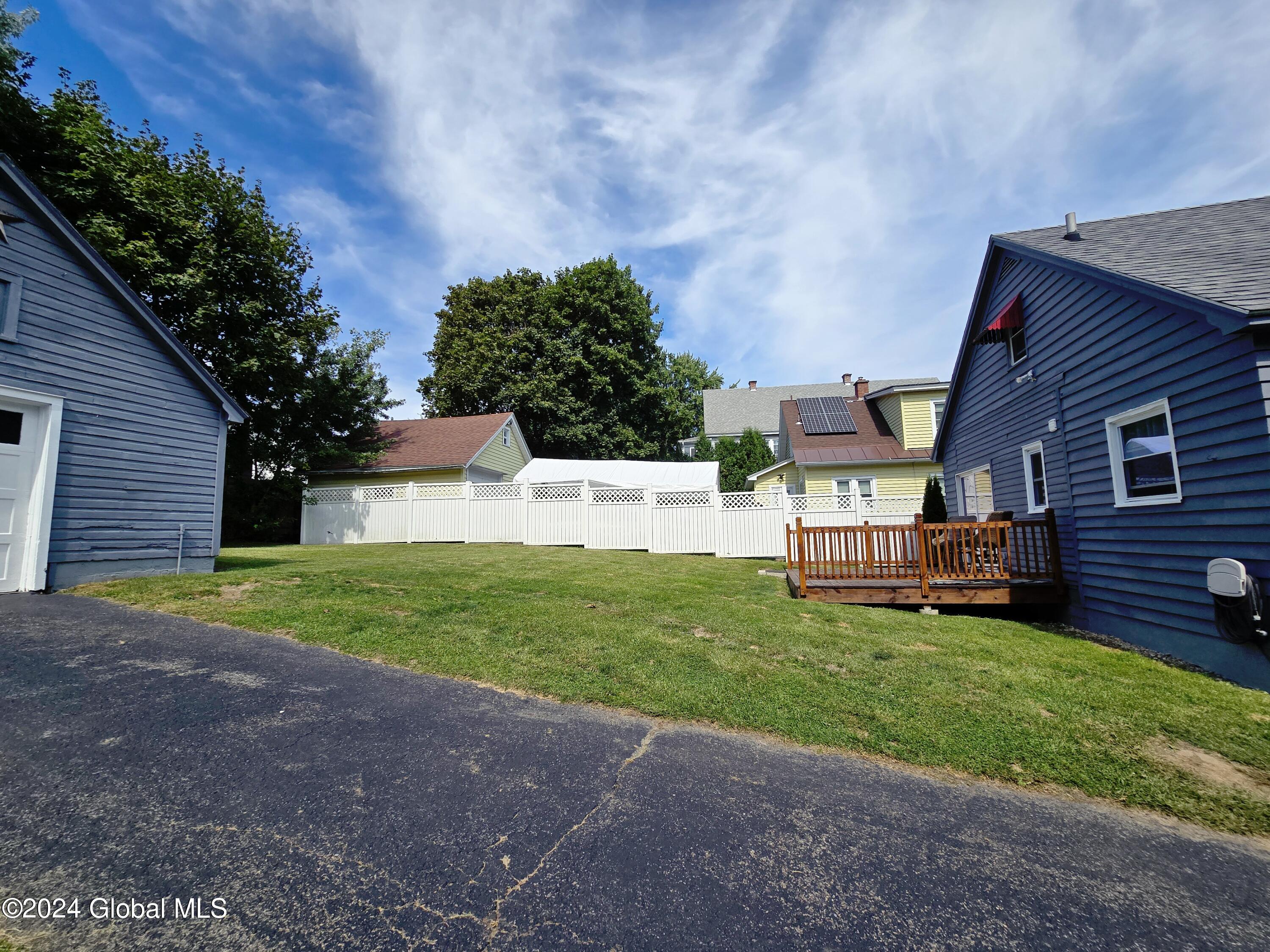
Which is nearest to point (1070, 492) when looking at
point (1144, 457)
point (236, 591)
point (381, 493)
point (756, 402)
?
point (1144, 457)

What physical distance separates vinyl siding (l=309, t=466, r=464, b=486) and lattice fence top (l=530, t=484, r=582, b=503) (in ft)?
14.9

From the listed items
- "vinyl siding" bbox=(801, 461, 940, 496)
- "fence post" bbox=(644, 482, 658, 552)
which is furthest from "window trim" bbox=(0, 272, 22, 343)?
"vinyl siding" bbox=(801, 461, 940, 496)

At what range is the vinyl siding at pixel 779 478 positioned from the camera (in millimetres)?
22484

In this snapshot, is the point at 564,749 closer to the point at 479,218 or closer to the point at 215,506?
the point at 215,506

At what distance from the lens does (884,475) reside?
19.5 m

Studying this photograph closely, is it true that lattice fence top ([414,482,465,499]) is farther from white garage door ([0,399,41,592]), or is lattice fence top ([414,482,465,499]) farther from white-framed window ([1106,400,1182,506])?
white-framed window ([1106,400,1182,506])

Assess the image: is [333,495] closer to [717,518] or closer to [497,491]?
[497,491]

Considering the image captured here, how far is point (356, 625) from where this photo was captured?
5.43 meters

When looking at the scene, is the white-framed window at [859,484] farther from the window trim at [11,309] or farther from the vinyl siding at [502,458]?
the window trim at [11,309]

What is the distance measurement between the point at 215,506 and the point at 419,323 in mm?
24457

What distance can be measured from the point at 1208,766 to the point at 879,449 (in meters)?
17.5

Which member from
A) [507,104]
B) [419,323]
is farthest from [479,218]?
[419,323]

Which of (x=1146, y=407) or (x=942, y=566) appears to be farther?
(x=942, y=566)

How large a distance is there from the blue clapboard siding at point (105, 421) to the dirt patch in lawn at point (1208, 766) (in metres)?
11.8
